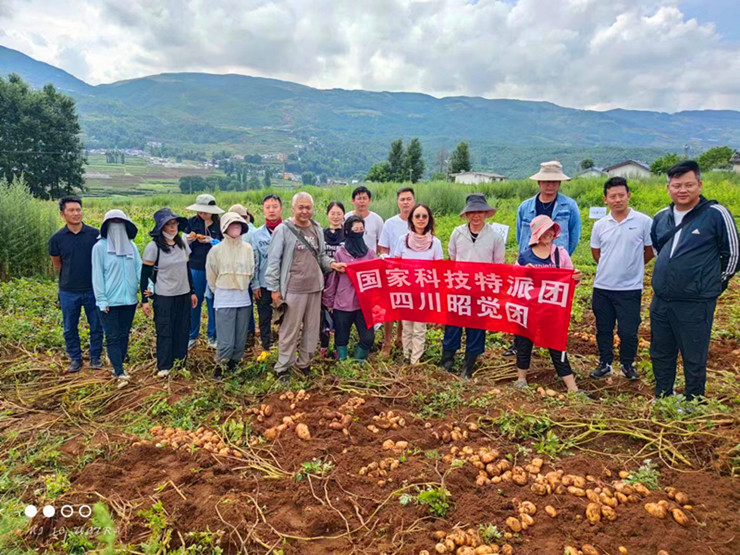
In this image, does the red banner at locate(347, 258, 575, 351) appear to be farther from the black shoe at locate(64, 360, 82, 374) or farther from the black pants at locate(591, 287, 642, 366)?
the black shoe at locate(64, 360, 82, 374)

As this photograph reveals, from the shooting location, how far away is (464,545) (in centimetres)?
226

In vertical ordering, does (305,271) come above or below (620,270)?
below

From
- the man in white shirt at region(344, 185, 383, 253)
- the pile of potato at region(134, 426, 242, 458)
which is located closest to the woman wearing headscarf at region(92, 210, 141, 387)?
the pile of potato at region(134, 426, 242, 458)

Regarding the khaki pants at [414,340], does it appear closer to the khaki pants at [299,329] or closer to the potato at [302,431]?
the khaki pants at [299,329]

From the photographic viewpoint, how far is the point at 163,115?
191625 millimetres

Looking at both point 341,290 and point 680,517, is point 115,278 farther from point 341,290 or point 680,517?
point 680,517

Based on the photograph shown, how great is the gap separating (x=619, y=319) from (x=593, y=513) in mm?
2572

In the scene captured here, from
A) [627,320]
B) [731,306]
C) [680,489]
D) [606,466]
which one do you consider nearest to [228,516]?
[606,466]

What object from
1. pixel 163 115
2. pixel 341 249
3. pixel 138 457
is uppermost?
pixel 163 115

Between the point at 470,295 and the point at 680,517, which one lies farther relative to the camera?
the point at 470,295

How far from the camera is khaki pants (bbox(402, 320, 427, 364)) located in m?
4.90

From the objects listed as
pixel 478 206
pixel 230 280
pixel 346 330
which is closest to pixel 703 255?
pixel 478 206

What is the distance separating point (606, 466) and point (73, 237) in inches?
209

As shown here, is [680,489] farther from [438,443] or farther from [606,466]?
[438,443]
